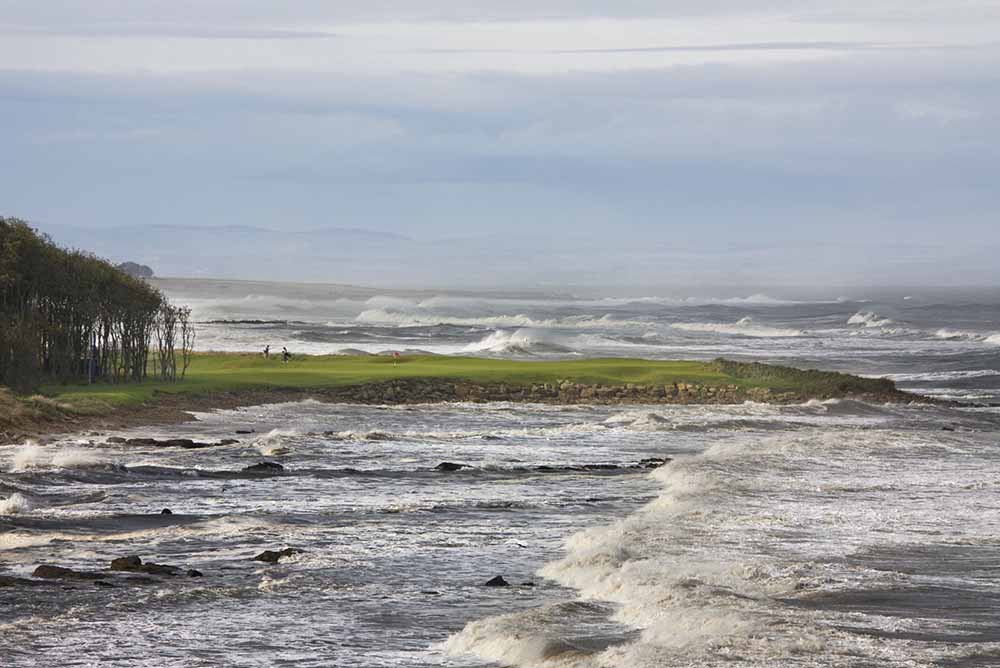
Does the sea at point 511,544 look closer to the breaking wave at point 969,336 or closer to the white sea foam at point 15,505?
the white sea foam at point 15,505

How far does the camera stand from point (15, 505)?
24.0 metres

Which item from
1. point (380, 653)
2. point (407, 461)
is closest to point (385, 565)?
point (380, 653)

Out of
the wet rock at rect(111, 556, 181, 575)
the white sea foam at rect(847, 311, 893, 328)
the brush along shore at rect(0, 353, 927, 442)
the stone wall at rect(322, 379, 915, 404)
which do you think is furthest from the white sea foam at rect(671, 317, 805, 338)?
the wet rock at rect(111, 556, 181, 575)

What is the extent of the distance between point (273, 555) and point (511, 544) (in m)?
3.69

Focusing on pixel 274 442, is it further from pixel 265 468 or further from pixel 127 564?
pixel 127 564

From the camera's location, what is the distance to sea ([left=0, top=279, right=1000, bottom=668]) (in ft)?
49.8

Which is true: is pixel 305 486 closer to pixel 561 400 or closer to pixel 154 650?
pixel 154 650

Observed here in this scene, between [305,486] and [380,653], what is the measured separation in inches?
574

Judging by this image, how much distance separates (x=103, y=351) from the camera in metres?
56.4

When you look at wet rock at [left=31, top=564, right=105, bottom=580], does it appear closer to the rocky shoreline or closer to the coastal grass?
the coastal grass

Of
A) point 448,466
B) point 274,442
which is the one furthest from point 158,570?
point 274,442

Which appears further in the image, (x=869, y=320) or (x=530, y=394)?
(x=869, y=320)

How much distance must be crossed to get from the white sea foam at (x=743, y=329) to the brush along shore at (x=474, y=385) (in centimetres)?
6545

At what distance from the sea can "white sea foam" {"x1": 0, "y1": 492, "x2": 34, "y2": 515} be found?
2.3 inches
